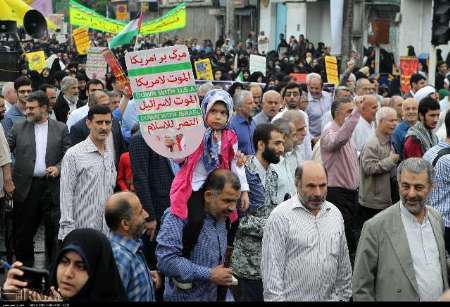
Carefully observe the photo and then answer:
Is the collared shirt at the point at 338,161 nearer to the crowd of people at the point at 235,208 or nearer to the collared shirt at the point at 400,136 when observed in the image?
the crowd of people at the point at 235,208

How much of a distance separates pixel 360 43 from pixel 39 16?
1749 cm

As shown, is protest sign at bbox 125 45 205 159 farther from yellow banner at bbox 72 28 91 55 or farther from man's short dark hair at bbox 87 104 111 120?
yellow banner at bbox 72 28 91 55

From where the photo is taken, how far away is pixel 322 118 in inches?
593

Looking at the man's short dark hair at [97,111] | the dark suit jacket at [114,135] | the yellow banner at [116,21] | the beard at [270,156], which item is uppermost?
the yellow banner at [116,21]

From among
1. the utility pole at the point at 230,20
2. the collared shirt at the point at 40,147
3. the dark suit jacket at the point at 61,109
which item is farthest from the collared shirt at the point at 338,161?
the utility pole at the point at 230,20

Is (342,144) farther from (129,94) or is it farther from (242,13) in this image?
(242,13)

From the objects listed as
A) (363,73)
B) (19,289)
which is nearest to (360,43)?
(363,73)

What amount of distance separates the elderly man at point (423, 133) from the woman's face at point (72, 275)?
5809mm

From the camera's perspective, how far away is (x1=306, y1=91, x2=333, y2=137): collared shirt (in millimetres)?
15117

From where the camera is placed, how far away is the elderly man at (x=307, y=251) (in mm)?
6473

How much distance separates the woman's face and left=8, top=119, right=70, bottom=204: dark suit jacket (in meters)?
5.79

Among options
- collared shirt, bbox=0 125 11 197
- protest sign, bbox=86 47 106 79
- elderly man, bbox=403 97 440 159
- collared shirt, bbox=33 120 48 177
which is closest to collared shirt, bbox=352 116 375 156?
elderly man, bbox=403 97 440 159

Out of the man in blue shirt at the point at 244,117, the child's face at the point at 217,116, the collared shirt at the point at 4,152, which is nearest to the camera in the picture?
the child's face at the point at 217,116

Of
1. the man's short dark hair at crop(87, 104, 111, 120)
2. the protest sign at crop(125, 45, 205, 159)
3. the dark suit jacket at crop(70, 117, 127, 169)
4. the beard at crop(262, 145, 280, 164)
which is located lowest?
the dark suit jacket at crop(70, 117, 127, 169)
